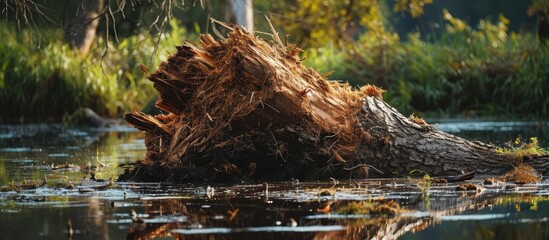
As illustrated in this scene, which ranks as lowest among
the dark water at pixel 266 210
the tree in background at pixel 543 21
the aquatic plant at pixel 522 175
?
the dark water at pixel 266 210

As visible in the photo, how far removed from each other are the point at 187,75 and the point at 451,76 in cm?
1410

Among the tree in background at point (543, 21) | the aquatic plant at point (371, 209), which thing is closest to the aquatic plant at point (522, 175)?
the aquatic plant at point (371, 209)

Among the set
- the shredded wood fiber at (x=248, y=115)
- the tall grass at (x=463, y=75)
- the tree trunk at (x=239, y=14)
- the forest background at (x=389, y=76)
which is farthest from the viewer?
the tree trunk at (x=239, y=14)

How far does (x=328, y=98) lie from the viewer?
10.4 meters

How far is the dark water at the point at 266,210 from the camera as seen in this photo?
6863mm

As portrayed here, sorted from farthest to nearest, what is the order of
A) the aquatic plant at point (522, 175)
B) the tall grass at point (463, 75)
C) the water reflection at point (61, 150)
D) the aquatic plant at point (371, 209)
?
1. the tall grass at point (463, 75)
2. the water reflection at point (61, 150)
3. the aquatic plant at point (522, 175)
4. the aquatic plant at point (371, 209)

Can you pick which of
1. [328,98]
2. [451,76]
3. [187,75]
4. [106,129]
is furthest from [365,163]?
[451,76]

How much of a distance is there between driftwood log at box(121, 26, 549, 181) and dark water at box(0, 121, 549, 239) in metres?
0.34

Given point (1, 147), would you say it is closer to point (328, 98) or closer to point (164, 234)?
point (328, 98)

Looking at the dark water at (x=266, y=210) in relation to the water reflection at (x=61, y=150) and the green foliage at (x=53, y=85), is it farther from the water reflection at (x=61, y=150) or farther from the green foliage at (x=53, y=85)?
the green foliage at (x=53, y=85)

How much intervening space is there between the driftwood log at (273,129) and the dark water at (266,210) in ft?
1.11

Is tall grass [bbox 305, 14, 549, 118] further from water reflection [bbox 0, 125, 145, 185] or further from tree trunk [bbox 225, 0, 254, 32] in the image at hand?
water reflection [bbox 0, 125, 145, 185]

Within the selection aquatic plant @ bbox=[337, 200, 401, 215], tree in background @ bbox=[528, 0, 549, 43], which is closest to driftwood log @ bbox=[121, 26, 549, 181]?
aquatic plant @ bbox=[337, 200, 401, 215]

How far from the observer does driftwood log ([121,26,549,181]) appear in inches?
395
